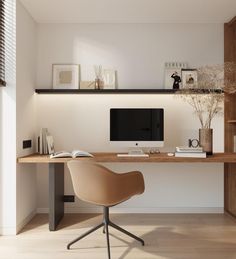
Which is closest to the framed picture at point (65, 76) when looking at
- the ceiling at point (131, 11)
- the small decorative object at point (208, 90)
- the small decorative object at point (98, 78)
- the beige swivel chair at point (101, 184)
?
the small decorative object at point (98, 78)

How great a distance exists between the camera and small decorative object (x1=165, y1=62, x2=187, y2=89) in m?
3.63

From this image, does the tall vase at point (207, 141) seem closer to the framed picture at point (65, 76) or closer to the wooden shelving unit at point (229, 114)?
the wooden shelving unit at point (229, 114)

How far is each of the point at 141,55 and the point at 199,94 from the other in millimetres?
860

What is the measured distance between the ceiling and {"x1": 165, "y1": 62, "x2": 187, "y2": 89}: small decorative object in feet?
1.76

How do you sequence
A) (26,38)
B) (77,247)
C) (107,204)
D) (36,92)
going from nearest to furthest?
1. (107,204)
2. (77,247)
3. (26,38)
4. (36,92)

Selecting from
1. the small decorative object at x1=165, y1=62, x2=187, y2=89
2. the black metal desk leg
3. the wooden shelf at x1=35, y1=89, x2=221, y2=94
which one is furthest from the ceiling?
the black metal desk leg

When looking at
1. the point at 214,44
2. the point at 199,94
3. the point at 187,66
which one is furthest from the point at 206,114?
the point at 214,44

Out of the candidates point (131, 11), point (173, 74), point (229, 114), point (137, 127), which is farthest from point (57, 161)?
point (229, 114)

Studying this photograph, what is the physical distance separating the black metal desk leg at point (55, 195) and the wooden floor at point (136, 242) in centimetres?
10

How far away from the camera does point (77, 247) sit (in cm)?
266

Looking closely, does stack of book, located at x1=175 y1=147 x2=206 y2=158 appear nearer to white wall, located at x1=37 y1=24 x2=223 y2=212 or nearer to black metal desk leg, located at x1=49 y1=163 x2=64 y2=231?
white wall, located at x1=37 y1=24 x2=223 y2=212

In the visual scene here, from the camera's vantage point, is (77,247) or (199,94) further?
(199,94)

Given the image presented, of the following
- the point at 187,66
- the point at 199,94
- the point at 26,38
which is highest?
the point at 26,38

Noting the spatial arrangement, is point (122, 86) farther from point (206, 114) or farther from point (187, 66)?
point (206, 114)
